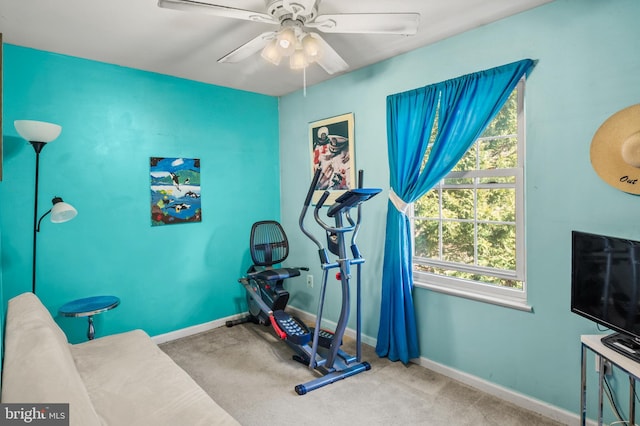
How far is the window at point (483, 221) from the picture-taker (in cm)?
232

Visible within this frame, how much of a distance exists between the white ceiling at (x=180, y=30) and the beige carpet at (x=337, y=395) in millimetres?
2518

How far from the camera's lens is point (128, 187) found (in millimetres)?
3094

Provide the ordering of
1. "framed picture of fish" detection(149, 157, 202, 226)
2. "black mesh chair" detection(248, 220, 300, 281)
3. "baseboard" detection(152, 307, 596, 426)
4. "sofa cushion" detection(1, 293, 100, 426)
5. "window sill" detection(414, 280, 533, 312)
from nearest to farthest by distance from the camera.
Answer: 1. "sofa cushion" detection(1, 293, 100, 426)
2. "baseboard" detection(152, 307, 596, 426)
3. "window sill" detection(414, 280, 533, 312)
4. "framed picture of fish" detection(149, 157, 202, 226)
5. "black mesh chair" detection(248, 220, 300, 281)

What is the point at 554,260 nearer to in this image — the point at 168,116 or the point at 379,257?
the point at 379,257

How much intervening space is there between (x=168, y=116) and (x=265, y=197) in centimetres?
133

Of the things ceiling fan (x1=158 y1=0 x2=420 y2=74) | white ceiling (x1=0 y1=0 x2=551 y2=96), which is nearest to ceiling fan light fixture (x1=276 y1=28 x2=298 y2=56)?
ceiling fan (x1=158 y1=0 x2=420 y2=74)

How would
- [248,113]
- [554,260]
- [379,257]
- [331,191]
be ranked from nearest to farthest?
[554,260]
[379,257]
[331,191]
[248,113]

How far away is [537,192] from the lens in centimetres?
215

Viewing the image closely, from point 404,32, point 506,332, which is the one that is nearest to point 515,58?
point 404,32

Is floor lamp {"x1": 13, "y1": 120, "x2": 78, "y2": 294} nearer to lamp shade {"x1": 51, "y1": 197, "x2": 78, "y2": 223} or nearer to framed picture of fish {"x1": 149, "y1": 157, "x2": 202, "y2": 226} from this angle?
lamp shade {"x1": 51, "y1": 197, "x2": 78, "y2": 223}

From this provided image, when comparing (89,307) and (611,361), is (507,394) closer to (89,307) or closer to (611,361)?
(611,361)

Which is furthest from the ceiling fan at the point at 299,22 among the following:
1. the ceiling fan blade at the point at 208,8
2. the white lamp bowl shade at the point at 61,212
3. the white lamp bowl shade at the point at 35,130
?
the white lamp bowl shade at the point at 61,212

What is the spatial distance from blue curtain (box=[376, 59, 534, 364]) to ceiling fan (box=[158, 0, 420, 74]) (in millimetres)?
760

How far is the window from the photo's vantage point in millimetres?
2316
